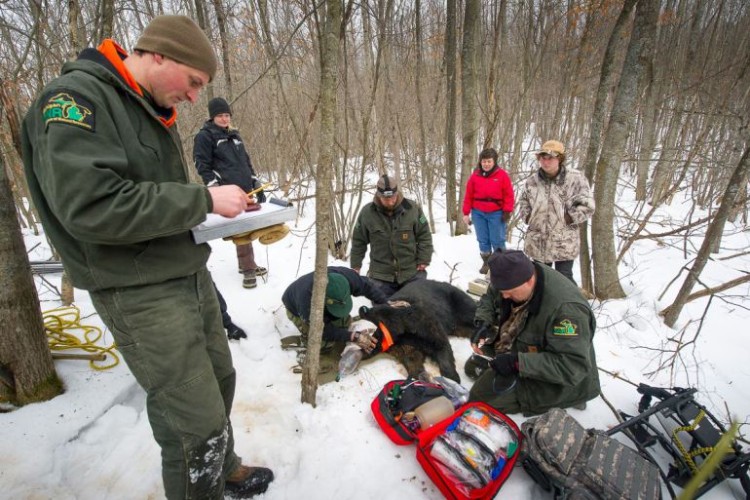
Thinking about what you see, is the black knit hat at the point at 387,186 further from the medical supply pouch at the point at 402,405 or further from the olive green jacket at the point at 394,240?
the medical supply pouch at the point at 402,405

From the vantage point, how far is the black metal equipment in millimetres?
1879

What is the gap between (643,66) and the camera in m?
3.64

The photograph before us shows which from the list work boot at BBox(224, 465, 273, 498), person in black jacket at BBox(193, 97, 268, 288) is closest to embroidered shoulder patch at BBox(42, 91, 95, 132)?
work boot at BBox(224, 465, 273, 498)

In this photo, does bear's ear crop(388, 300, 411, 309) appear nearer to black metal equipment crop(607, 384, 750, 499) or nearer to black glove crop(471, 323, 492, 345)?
black glove crop(471, 323, 492, 345)

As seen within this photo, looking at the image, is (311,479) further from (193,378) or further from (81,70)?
(81,70)

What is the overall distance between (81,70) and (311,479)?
6.93 feet

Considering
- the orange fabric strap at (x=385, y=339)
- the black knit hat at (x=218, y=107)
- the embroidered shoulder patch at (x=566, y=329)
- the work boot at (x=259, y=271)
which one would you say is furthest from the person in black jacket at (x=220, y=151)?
the embroidered shoulder patch at (x=566, y=329)

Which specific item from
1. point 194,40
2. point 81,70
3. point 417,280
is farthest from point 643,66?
point 81,70

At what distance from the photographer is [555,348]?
227 cm

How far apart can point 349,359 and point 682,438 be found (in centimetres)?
221

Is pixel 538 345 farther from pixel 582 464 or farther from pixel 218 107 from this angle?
pixel 218 107

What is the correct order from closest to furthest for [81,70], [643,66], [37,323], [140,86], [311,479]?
[81,70] < [140,86] < [311,479] < [37,323] < [643,66]

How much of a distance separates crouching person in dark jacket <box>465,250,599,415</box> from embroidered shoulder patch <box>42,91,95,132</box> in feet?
7.01

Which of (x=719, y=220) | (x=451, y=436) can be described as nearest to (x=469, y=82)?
(x=719, y=220)
